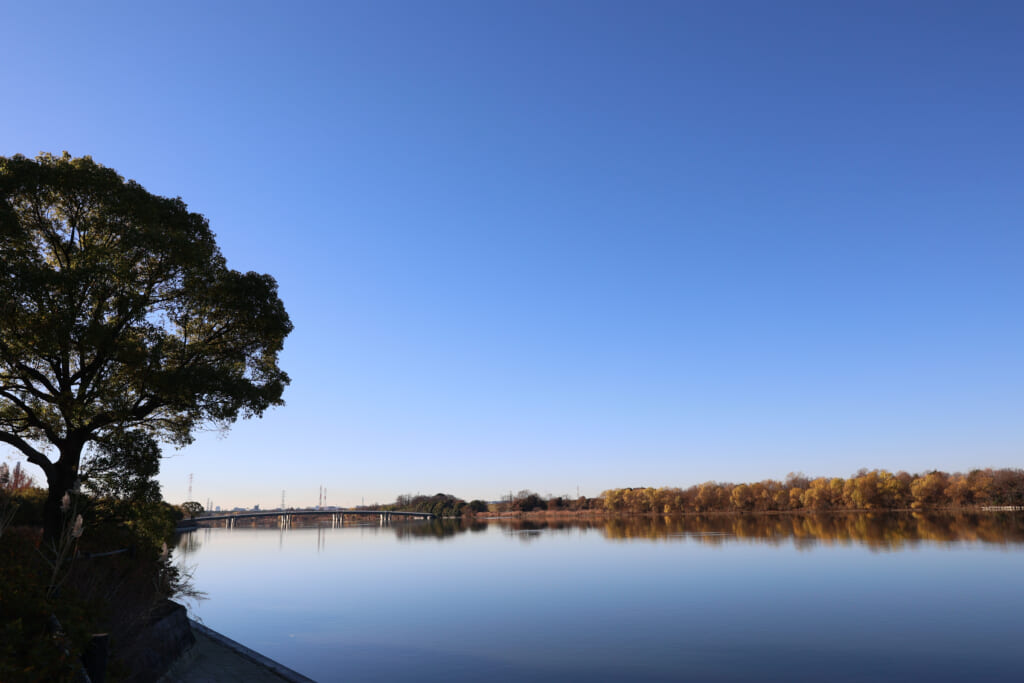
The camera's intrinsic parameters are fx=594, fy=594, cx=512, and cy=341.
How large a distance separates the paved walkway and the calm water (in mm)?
2630

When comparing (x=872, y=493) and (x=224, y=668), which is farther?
(x=872, y=493)

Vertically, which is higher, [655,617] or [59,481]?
[59,481]

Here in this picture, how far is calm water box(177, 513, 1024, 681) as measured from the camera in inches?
770

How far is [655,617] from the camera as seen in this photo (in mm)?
27672

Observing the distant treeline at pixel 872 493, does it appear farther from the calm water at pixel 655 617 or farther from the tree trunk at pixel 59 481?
the tree trunk at pixel 59 481

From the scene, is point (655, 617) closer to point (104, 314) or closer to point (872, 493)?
point (104, 314)

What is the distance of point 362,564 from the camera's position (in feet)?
199

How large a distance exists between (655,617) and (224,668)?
18.8m

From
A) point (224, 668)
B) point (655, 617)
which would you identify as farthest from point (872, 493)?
point (224, 668)

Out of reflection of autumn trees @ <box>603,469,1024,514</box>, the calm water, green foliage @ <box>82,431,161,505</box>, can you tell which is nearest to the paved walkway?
the calm water

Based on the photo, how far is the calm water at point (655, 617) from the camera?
19.5 meters

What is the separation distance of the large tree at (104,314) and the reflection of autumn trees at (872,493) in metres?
168

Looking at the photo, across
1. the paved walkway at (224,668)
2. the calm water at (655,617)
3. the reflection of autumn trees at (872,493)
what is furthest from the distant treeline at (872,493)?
the paved walkway at (224,668)

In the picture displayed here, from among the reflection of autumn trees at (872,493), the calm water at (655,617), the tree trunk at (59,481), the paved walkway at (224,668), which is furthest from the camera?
the reflection of autumn trees at (872,493)
